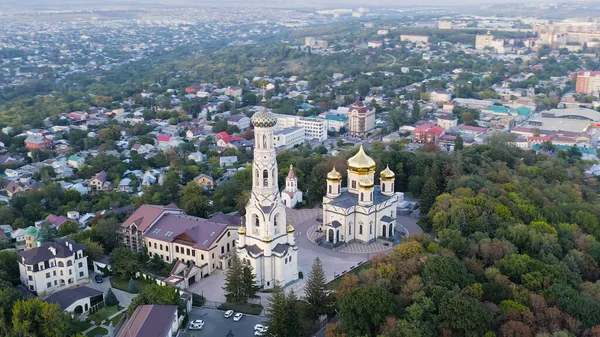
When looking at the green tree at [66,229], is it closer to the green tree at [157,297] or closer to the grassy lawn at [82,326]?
the grassy lawn at [82,326]

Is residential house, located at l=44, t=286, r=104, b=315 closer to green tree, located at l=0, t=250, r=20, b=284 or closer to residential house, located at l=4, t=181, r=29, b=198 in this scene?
green tree, located at l=0, t=250, r=20, b=284

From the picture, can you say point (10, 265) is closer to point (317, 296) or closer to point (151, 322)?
point (151, 322)

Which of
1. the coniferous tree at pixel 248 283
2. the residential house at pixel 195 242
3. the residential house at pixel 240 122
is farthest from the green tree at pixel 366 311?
the residential house at pixel 240 122

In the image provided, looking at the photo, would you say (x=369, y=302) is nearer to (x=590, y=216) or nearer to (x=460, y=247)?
(x=460, y=247)

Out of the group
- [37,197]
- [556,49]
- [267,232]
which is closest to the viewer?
[267,232]

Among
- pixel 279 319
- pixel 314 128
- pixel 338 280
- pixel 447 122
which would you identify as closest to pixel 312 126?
pixel 314 128

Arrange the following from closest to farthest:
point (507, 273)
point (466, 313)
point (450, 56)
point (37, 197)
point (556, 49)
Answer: point (466, 313) → point (507, 273) → point (37, 197) → point (450, 56) → point (556, 49)

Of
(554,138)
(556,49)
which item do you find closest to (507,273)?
(554,138)
